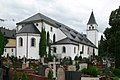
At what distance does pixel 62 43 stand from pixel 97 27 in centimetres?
2238

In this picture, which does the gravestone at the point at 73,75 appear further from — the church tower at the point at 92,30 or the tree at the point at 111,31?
the church tower at the point at 92,30

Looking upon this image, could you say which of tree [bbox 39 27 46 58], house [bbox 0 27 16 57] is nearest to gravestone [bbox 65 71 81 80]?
tree [bbox 39 27 46 58]

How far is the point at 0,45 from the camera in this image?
1831 inches

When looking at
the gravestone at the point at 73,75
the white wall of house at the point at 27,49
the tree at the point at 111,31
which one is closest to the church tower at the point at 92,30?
the white wall of house at the point at 27,49

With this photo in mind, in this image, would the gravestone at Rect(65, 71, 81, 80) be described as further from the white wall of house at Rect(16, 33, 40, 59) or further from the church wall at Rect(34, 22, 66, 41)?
the church wall at Rect(34, 22, 66, 41)

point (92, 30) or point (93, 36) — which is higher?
point (92, 30)

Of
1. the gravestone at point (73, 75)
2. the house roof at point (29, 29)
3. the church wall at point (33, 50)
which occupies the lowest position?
the gravestone at point (73, 75)

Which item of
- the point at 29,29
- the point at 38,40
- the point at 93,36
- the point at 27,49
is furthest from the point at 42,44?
the point at 93,36

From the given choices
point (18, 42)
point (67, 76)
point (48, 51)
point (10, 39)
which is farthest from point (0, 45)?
point (67, 76)

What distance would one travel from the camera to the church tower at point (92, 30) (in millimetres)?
75938

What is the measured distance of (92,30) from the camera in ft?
250

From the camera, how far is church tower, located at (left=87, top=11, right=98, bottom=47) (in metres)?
75.9

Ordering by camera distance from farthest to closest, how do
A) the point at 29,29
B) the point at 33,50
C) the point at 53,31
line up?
1. the point at 53,31
2. the point at 29,29
3. the point at 33,50

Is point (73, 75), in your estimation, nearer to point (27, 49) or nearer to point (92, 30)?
point (27, 49)
